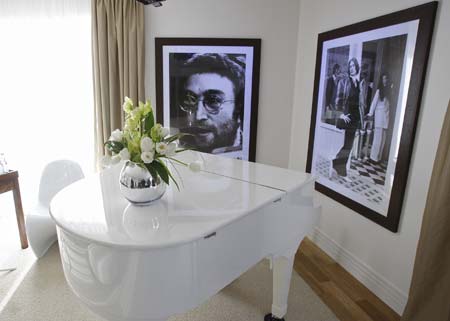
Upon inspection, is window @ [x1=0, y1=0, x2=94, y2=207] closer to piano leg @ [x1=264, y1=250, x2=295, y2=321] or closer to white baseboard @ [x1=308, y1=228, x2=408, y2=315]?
piano leg @ [x1=264, y1=250, x2=295, y2=321]

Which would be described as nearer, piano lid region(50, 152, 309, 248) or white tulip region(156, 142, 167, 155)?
piano lid region(50, 152, 309, 248)

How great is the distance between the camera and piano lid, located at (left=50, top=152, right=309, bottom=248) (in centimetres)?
119

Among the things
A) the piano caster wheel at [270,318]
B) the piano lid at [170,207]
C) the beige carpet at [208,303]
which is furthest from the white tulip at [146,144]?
the piano caster wheel at [270,318]

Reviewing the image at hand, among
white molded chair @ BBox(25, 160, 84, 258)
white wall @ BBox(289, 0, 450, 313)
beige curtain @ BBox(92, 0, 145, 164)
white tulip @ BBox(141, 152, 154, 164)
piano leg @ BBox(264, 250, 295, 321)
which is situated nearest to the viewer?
white tulip @ BBox(141, 152, 154, 164)

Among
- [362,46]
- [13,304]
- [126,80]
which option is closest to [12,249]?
[13,304]

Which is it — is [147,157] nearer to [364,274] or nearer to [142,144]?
[142,144]

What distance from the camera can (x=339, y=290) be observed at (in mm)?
2330

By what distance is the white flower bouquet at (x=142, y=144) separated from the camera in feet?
4.46

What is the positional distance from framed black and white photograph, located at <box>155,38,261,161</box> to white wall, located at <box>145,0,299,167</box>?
9 cm

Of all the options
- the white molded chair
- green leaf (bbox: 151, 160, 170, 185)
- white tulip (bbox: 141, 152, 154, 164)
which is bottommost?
the white molded chair

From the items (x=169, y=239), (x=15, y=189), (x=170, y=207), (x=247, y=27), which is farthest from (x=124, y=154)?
(x=247, y=27)

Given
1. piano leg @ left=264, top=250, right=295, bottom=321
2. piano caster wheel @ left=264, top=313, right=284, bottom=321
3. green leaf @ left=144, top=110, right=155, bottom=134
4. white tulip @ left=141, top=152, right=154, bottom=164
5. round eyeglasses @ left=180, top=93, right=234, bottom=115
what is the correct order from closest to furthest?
white tulip @ left=141, top=152, right=154, bottom=164, green leaf @ left=144, top=110, right=155, bottom=134, piano leg @ left=264, top=250, right=295, bottom=321, piano caster wheel @ left=264, top=313, right=284, bottom=321, round eyeglasses @ left=180, top=93, right=234, bottom=115

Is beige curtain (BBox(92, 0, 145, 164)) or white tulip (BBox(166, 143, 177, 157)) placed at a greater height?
beige curtain (BBox(92, 0, 145, 164))

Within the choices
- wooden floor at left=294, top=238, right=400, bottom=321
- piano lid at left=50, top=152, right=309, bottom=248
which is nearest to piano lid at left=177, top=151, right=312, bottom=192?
piano lid at left=50, top=152, right=309, bottom=248
